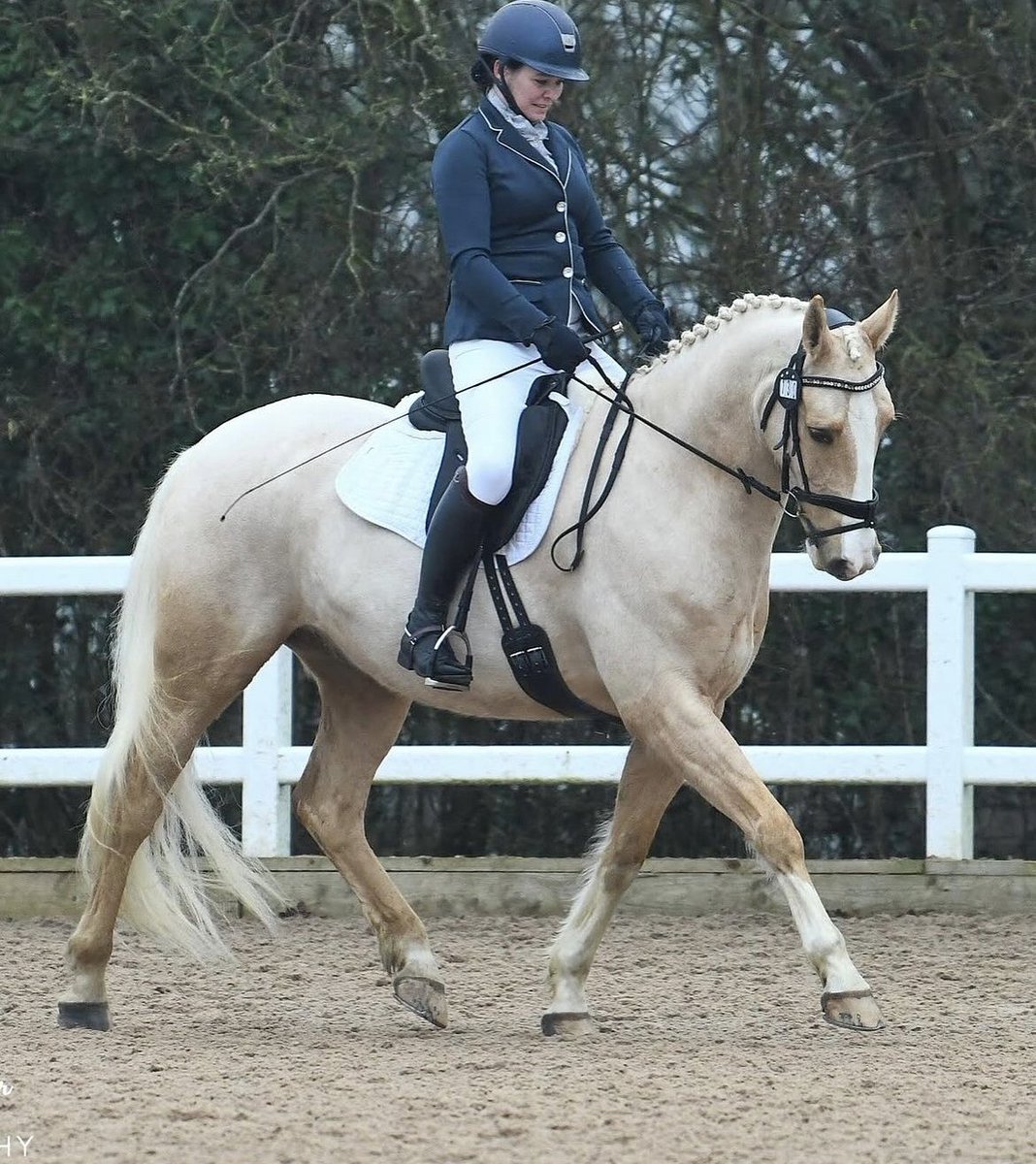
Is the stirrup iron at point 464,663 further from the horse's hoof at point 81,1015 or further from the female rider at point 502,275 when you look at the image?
the horse's hoof at point 81,1015

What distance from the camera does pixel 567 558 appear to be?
5.01m

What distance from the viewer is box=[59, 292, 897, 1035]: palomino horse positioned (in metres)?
4.61

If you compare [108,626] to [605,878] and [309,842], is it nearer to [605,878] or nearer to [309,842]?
[309,842]

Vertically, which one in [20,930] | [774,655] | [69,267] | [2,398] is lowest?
[20,930]

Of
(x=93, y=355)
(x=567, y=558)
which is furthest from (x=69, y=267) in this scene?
(x=567, y=558)

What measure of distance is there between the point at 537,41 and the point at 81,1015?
2.86 metres

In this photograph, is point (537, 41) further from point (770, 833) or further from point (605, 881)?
point (605, 881)

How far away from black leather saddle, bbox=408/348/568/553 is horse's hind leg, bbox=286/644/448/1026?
0.85 m

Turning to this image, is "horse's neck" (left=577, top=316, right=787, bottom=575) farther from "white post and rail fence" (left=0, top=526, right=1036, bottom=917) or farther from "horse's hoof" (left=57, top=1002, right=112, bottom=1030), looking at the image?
"white post and rail fence" (left=0, top=526, right=1036, bottom=917)

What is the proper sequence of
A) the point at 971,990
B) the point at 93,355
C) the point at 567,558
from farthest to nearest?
the point at 93,355
the point at 971,990
the point at 567,558

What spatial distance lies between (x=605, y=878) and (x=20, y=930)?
2.78 m

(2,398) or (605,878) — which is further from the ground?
(2,398)

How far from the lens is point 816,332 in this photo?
4535mm

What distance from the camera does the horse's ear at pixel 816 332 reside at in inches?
178
